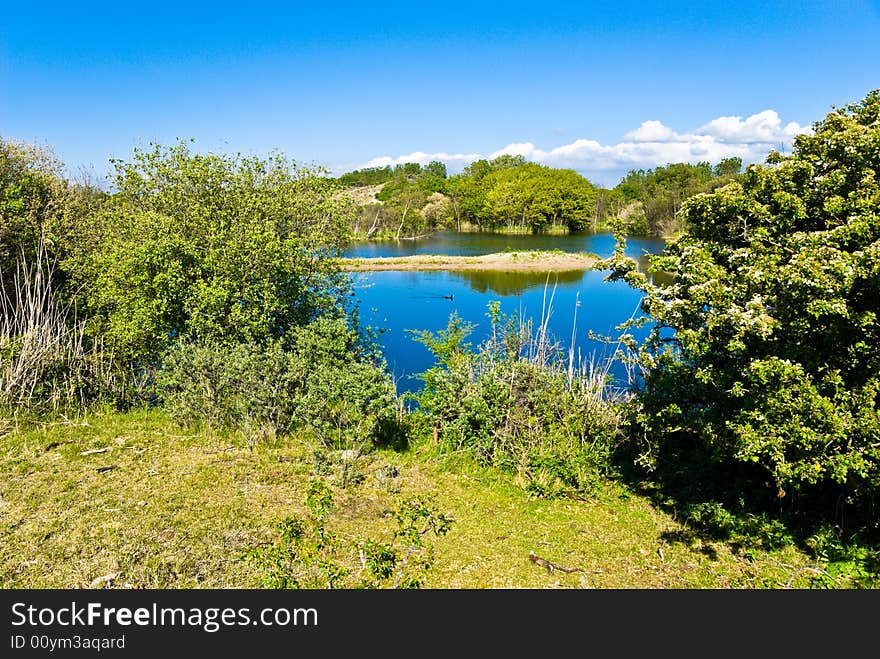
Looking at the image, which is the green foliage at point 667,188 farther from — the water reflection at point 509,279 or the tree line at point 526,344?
the tree line at point 526,344

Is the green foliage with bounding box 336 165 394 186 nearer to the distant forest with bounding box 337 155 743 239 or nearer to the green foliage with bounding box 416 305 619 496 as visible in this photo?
the distant forest with bounding box 337 155 743 239

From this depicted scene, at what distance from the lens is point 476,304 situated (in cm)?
3400

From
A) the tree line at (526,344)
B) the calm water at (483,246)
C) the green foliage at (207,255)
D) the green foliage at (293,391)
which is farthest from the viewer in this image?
the calm water at (483,246)

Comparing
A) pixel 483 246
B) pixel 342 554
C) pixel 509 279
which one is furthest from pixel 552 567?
pixel 483 246

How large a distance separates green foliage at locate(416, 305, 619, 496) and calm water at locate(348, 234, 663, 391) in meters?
7.23

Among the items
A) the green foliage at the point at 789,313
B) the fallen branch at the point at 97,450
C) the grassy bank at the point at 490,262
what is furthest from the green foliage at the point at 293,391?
the grassy bank at the point at 490,262

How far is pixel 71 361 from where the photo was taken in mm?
12711

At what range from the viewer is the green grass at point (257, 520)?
20.5 ft

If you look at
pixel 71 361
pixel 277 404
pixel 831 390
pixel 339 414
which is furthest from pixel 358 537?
pixel 71 361

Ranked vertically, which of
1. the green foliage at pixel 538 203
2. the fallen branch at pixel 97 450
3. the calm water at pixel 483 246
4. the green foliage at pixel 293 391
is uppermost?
the green foliage at pixel 538 203

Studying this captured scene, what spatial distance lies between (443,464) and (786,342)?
539 centimetres

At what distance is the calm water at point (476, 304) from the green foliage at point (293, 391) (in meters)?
6.99

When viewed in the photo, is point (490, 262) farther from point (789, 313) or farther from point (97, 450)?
point (789, 313)

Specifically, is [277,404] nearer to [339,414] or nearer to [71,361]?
[339,414]
